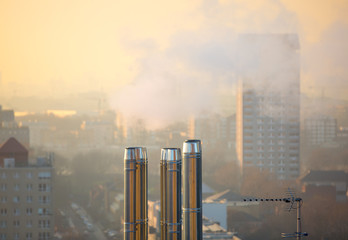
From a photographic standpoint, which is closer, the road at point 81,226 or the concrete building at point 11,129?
the road at point 81,226

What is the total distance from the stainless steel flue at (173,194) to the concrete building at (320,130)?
6336mm

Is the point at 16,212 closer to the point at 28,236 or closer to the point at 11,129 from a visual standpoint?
the point at 28,236

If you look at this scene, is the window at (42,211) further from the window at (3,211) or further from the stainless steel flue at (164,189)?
the stainless steel flue at (164,189)

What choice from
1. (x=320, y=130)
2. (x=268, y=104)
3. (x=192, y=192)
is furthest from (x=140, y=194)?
(x=268, y=104)

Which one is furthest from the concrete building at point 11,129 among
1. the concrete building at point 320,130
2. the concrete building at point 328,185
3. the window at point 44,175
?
the concrete building at point 320,130

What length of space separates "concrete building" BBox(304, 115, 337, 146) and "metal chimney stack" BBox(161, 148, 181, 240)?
6.34m

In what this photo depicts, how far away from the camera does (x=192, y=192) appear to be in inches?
152

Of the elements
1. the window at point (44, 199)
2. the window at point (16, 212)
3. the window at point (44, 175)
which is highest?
the window at point (44, 175)

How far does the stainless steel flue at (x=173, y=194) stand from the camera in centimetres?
389

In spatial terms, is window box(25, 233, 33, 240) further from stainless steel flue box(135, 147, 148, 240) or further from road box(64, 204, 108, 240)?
stainless steel flue box(135, 147, 148, 240)

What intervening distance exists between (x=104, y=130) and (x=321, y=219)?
3842mm

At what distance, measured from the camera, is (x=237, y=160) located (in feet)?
34.1

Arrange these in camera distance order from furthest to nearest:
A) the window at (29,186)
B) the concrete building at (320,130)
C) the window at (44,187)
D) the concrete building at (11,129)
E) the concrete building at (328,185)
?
the concrete building at (320,130), the concrete building at (328,185), the concrete building at (11,129), the window at (44,187), the window at (29,186)

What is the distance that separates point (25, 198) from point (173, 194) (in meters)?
4.39
